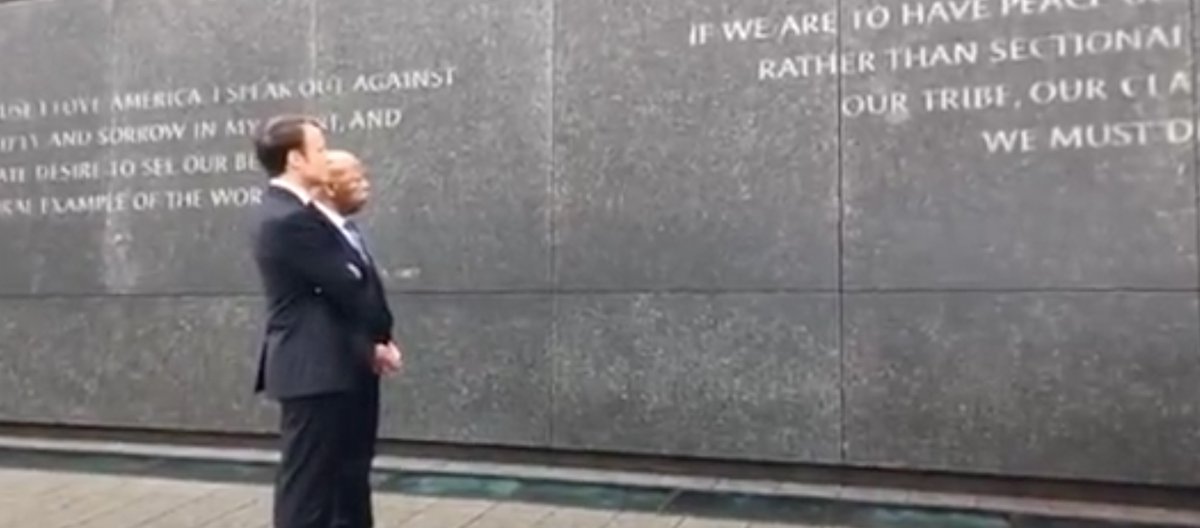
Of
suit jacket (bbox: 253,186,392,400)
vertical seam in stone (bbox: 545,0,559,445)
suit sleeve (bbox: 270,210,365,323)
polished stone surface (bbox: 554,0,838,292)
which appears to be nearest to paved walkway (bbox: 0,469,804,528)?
vertical seam in stone (bbox: 545,0,559,445)

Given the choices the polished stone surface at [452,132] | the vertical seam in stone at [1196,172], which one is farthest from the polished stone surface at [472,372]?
the vertical seam in stone at [1196,172]

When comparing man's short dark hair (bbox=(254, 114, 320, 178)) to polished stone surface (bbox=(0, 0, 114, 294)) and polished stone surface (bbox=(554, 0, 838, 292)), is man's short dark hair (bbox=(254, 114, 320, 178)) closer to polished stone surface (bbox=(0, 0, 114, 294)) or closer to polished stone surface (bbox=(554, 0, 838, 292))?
polished stone surface (bbox=(554, 0, 838, 292))

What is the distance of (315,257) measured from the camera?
354cm

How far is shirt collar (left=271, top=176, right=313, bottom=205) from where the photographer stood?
360cm

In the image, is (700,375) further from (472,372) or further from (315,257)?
(315,257)

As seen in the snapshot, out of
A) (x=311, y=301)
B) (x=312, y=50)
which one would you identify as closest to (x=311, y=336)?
(x=311, y=301)

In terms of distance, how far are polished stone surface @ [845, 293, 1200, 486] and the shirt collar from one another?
2843 millimetres

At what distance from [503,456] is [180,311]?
2.15 meters

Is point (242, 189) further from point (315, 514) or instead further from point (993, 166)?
point (993, 166)

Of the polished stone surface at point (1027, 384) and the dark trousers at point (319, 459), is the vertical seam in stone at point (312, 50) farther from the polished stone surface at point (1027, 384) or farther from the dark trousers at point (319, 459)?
the dark trousers at point (319, 459)

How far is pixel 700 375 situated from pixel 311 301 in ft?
8.48

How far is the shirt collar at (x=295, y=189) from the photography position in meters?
3.60

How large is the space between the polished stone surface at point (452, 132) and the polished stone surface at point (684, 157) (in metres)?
0.15

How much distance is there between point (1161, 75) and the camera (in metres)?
5.06
